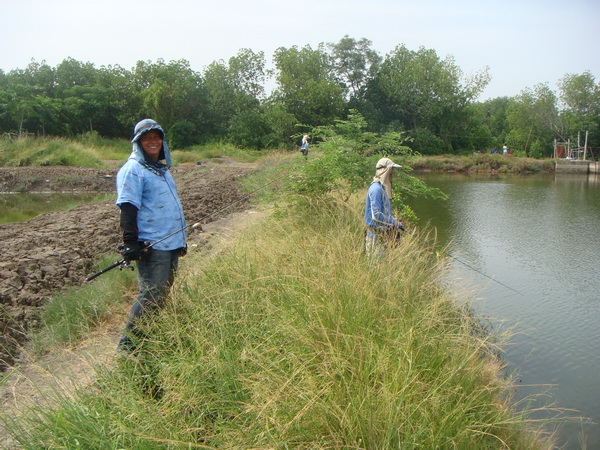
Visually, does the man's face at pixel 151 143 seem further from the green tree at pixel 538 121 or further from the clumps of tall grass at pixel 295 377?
the green tree at pixel 538 121

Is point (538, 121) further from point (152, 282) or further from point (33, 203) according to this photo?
point (152, 282)

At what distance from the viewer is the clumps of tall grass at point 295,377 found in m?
2.59

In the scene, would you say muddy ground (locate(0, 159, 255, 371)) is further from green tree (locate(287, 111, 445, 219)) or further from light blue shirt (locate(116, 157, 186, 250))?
light blue shirt (locate(116, 157, 186, 250))

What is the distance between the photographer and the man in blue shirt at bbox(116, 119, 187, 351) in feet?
11.8

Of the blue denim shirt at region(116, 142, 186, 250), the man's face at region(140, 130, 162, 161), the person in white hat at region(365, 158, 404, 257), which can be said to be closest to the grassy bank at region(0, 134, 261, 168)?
the person in white hat at region(365, 158, 404, 257)

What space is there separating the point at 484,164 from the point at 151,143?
39.3 metres

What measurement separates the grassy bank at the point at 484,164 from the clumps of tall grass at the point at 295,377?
36112mm

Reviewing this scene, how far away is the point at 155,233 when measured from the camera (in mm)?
3760

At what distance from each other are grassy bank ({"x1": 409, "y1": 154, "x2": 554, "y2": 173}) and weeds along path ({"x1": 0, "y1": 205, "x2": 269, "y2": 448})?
35474 mm

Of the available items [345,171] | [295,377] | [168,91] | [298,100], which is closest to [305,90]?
[298,100]

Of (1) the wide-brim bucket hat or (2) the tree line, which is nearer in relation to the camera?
(1) the wide-brim bucket hat

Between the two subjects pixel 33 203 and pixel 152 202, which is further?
pixel 33 203

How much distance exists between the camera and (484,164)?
1558 inches

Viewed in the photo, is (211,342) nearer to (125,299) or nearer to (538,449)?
(538,449)
